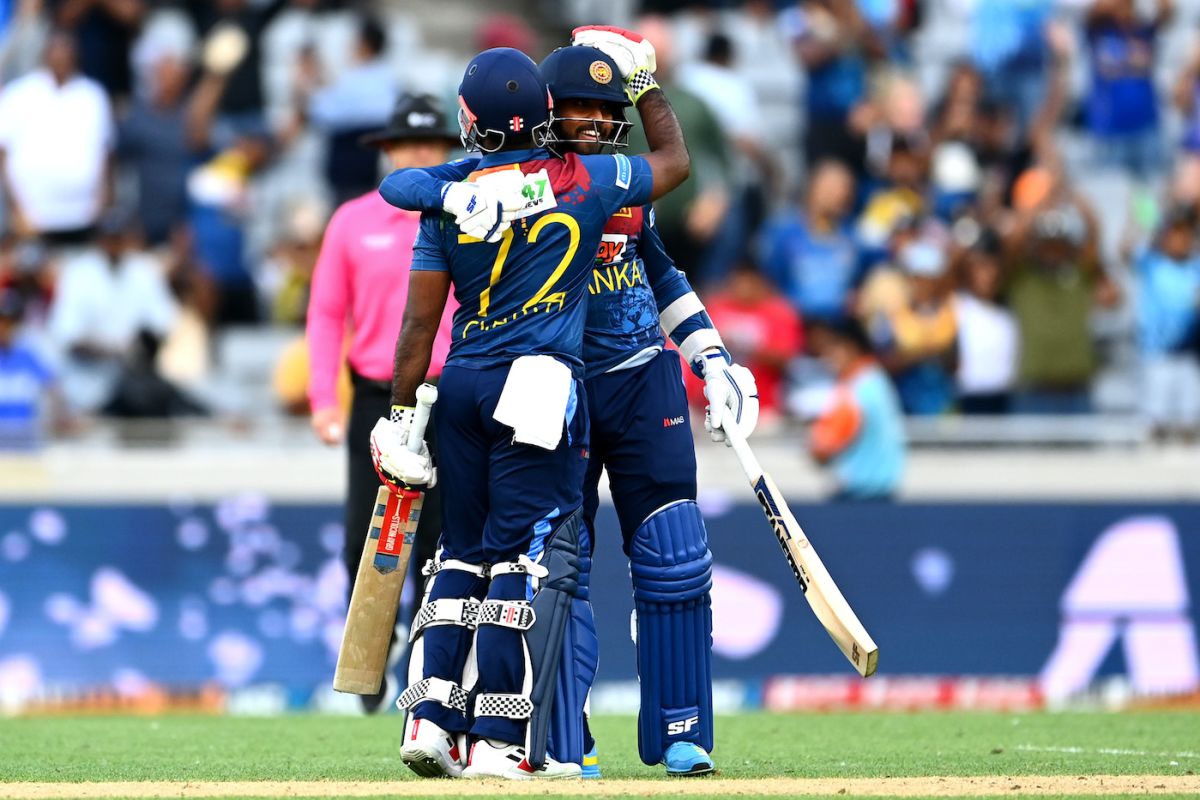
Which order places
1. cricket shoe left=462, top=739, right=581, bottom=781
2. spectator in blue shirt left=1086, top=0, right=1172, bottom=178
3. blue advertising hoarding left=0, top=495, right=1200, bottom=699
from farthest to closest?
spectator in blue shirt left=1086, top=0, right=1172, bottom=178 < blue advertising hoarding left=0, top=495, right=1200, bottom=699 < cricket shoe left=462, top=739, right=581, bottom=781

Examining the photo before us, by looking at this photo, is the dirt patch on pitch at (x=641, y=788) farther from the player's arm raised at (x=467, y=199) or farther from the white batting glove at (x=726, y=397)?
the player's arm raised at (x=467, y=199)

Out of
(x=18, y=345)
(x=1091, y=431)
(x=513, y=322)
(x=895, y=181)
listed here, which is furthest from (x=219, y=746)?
(x=895, y=181)

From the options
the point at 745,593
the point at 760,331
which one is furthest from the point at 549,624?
the point at 760,331

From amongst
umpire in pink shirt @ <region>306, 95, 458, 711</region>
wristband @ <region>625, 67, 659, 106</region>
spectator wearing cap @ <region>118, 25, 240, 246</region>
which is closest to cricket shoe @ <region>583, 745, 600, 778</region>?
wristband @ <region>625, 67, 659, 106</region>

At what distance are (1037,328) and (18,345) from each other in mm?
6488

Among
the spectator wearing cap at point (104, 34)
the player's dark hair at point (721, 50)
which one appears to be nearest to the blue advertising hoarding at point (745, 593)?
the spectator wearing cap at point (104, 34)

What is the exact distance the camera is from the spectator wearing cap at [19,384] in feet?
39.3

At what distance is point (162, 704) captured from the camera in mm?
11445

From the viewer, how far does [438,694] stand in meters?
6.50

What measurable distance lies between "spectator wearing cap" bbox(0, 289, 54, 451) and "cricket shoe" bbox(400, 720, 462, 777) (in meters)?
6.08

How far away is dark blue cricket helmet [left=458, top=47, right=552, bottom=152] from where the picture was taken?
6.36 meters

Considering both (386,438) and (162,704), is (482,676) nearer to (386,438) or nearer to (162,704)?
(386,438)

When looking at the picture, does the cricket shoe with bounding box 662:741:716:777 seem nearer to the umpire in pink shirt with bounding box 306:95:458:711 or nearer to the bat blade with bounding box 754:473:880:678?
the bat blade with bounding box 754:473:880:678

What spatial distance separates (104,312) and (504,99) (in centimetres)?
762
